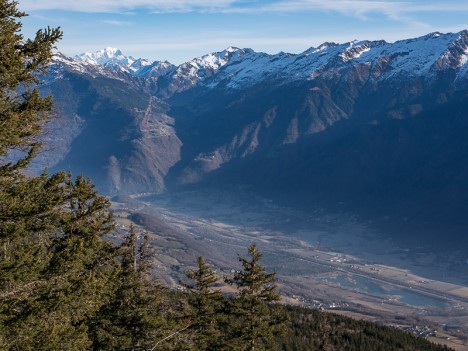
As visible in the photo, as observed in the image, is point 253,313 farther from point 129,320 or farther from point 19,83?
point 19,83

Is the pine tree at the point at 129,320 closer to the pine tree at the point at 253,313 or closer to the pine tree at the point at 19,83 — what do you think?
the pine tree at the point at 253,313

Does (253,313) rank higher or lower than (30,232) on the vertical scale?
lower

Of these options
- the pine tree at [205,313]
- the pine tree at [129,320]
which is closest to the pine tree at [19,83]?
the pine tree at [129,320]

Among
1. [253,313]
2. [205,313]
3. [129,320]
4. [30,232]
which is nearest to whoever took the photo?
[30,232]

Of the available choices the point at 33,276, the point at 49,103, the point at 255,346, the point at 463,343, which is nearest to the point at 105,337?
the point at 255,346

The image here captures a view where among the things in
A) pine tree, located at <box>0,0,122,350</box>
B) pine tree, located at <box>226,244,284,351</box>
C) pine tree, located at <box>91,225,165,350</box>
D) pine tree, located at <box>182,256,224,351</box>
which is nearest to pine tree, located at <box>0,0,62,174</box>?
pine tree, located at <box>0,0,122,350</box>

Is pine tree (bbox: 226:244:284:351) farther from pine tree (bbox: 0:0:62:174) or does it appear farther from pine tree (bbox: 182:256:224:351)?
pine tree (bbox: 0:0:62:174)

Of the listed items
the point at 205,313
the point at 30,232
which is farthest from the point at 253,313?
the point at 30,232

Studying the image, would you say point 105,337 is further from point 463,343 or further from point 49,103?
point 463,343
